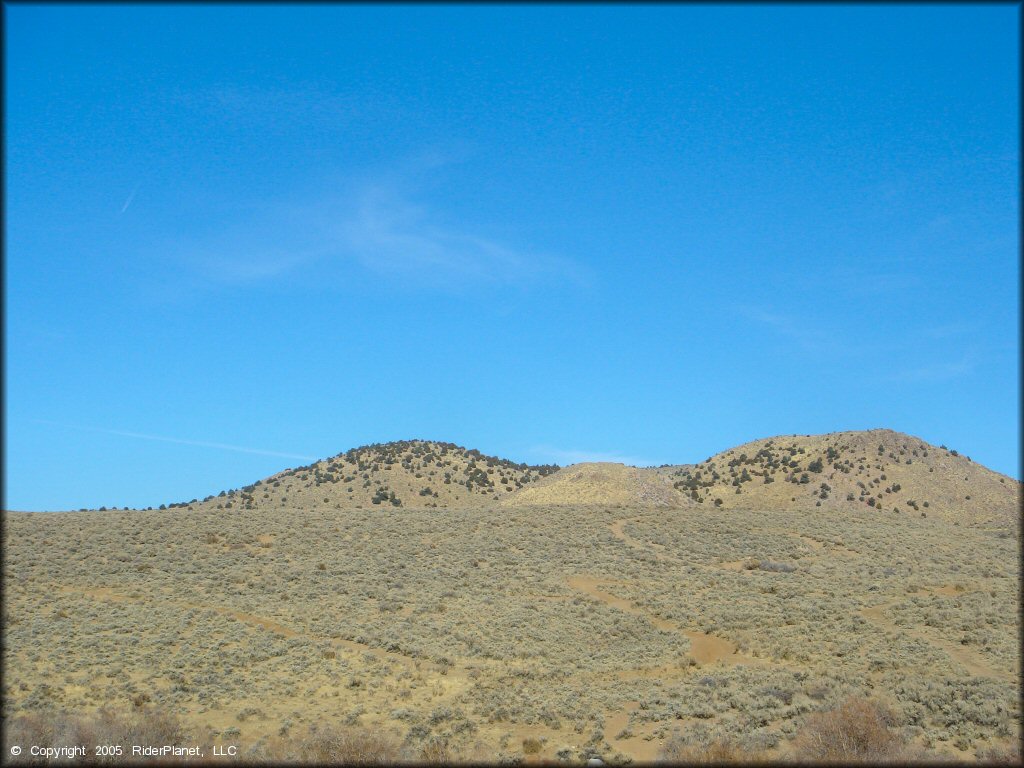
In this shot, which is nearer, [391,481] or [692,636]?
[692,636]

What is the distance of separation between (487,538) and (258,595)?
52.7ft

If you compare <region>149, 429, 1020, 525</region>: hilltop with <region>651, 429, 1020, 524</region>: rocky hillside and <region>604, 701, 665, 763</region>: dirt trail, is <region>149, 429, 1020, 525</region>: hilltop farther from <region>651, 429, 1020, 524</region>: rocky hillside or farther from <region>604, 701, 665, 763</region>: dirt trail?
<region>604, 701, 665, 763</region>: dirt trail

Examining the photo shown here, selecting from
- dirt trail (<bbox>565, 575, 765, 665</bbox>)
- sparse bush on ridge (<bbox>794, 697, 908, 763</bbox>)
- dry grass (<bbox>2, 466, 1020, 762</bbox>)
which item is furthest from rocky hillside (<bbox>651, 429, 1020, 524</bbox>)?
sparse bush on ridge (<bbox>794, 697, 908, 763</bbox>)

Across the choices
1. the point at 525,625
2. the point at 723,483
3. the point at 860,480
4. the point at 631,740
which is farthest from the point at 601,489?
the point at 631,740

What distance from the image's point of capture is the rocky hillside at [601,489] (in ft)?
216

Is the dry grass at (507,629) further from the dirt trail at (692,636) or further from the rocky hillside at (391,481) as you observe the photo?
the rocky hillside at (391,481)

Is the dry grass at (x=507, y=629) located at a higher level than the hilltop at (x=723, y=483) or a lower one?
lower

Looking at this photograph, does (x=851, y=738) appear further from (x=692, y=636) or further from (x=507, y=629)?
(x=507, y=629)

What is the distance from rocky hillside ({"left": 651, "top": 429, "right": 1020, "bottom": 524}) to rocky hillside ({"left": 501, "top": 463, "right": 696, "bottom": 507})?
502 centimetres

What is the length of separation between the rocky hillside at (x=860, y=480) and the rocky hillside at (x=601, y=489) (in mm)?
5022

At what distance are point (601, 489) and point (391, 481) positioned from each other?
22390 mm

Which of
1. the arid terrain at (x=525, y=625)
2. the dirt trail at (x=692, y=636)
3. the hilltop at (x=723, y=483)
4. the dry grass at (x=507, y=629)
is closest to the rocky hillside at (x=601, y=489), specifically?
the hilltop at (x=723, y=483)

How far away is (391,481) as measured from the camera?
76.8 meters

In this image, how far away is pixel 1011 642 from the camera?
81.4 feet
